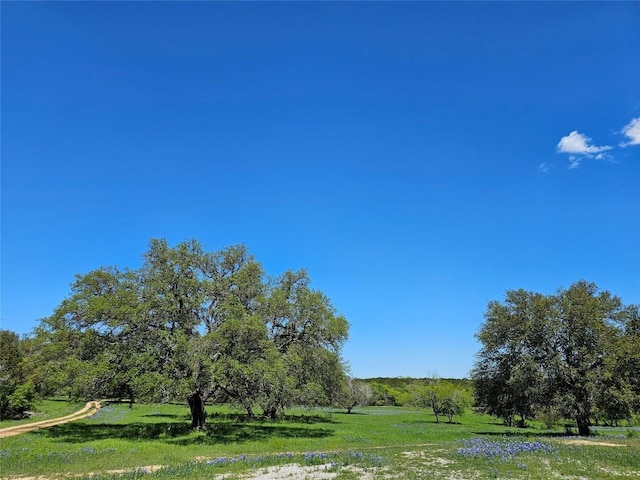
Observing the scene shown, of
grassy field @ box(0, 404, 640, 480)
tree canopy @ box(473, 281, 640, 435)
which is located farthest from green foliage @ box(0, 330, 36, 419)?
tree canopy @ box(473, 281, 640, 435)

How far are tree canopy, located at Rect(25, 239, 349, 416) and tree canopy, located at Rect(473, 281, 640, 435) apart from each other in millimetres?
15056

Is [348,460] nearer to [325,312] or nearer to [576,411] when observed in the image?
[325,312]

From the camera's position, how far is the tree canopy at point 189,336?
25.8m

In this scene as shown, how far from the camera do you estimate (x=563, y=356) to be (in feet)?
114

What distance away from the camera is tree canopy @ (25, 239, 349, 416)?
25844mm

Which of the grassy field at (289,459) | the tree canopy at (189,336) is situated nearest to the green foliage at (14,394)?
the tree canopy at (189,336)

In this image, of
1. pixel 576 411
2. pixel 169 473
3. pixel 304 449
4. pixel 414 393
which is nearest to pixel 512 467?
pixel 304 449

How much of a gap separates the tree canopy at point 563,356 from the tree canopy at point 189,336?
1506 centimetres

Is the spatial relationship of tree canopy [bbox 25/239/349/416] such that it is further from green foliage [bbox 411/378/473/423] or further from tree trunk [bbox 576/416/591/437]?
green foliage [bbox 411/378/473/423]

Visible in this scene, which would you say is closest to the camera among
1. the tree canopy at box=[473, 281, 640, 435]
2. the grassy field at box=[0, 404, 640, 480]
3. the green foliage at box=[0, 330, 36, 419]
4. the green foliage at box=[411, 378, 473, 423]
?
the grassy field at box=[0, 404, 640, 480]

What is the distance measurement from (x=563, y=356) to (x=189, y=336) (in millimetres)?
29121

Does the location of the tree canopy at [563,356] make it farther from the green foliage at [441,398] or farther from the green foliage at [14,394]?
the green foliage at [14,394]

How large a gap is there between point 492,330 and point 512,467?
23505mm

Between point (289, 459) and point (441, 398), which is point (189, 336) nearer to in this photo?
point (289, 459)
